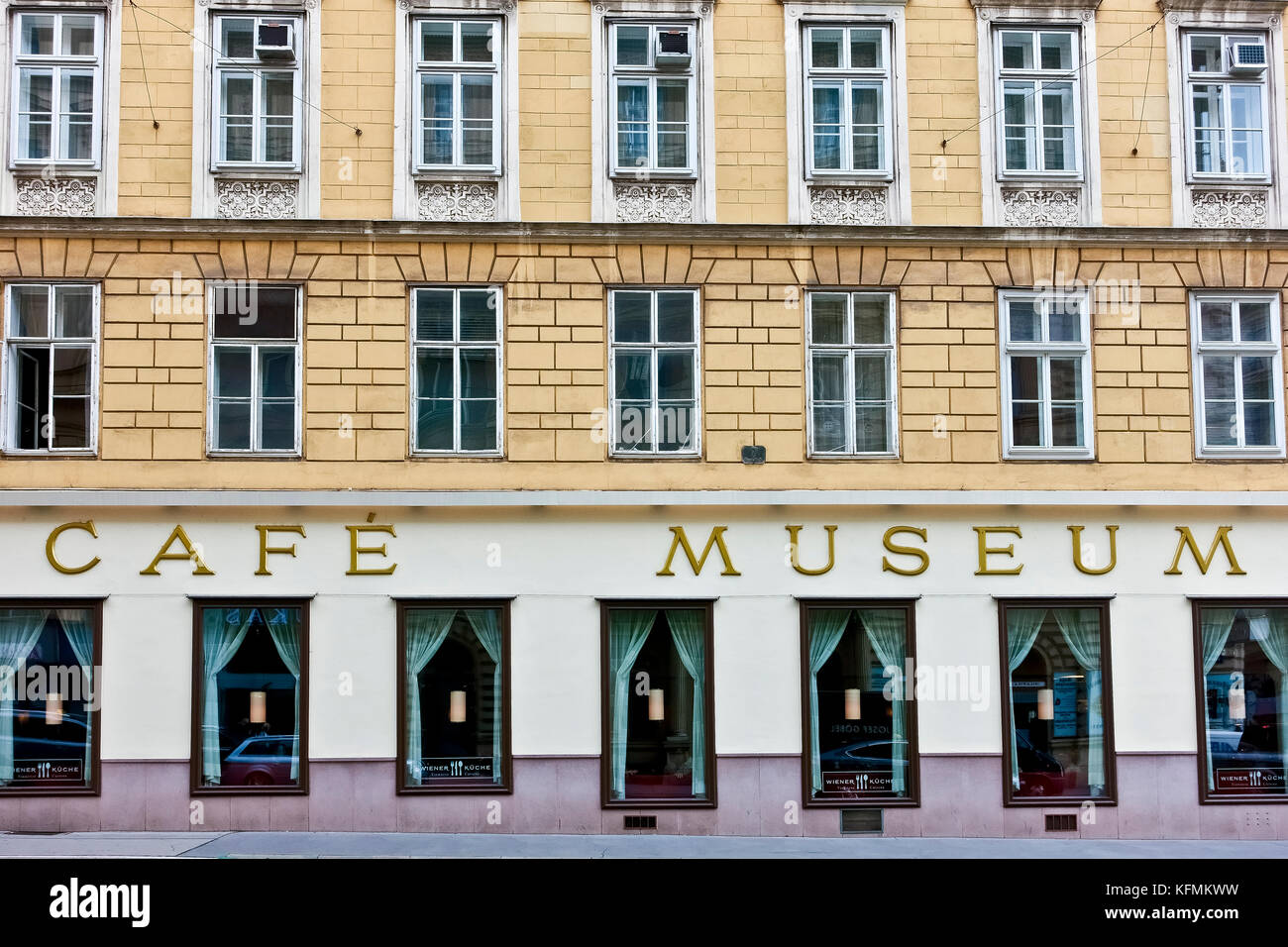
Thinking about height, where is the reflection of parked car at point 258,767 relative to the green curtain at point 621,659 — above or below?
below

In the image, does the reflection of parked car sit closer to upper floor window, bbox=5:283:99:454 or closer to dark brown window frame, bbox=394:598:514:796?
dark brown window frame, bbox=394:598:514:796

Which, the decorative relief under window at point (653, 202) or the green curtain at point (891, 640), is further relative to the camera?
the decorative relief under window at point (653, 202)

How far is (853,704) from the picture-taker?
16688mm

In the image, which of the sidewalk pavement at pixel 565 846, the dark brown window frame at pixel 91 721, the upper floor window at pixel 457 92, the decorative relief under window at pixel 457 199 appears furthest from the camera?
the upper floor window at pixel 457 92

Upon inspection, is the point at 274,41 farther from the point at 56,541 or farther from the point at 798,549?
the point at 798,549

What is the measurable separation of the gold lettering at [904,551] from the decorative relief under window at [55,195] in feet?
34.0

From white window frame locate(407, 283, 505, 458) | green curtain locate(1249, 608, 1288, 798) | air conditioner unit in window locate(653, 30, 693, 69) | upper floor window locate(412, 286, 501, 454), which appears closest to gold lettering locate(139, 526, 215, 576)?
white window frame locate(407, 283, 505, 458)

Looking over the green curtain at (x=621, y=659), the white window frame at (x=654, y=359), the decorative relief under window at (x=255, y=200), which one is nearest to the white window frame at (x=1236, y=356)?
the white window frame at (x=654, y=359)

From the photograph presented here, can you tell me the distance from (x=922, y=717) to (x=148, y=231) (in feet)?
35.9

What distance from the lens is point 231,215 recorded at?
16.9 meters

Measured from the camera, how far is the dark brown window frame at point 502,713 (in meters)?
16.3

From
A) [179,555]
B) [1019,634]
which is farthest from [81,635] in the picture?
[1019,634]

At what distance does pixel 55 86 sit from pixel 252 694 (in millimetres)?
7788

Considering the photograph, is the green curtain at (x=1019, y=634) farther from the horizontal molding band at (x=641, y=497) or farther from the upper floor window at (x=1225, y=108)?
the upper floor window at (x=1225, y=108)
